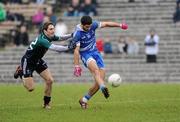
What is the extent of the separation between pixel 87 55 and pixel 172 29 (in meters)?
19.6

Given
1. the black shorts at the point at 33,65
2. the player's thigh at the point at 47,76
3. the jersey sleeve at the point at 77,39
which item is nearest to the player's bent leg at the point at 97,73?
the jersey sleeve at the point at 77,39

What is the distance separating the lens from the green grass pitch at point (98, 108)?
17438 mm

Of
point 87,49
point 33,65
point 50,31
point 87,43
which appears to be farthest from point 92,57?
point 33,65

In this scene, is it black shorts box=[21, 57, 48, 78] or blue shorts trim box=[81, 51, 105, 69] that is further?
black shorts box=[21, 57, 48, 78]

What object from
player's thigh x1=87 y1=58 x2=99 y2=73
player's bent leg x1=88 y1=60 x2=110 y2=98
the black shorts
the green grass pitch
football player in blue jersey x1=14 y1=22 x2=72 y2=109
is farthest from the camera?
the black shorts

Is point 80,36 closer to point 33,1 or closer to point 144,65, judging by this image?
point 144,65

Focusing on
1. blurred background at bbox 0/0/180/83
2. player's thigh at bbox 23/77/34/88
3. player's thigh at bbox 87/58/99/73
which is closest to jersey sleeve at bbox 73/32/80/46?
player's thigh at bbox 87/58/99/73

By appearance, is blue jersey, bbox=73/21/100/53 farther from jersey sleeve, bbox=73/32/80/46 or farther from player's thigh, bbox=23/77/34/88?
player's thigh, bbox=23/77/34/88

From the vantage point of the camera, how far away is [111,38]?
40250 millimetres

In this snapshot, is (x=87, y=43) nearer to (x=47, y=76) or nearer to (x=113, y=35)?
(x=47, y=76)

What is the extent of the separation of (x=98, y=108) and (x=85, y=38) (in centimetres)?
198

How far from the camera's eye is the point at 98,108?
20172mm

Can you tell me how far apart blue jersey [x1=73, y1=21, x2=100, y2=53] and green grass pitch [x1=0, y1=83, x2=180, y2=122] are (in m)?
1.67

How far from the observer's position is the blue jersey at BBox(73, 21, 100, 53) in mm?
20344
